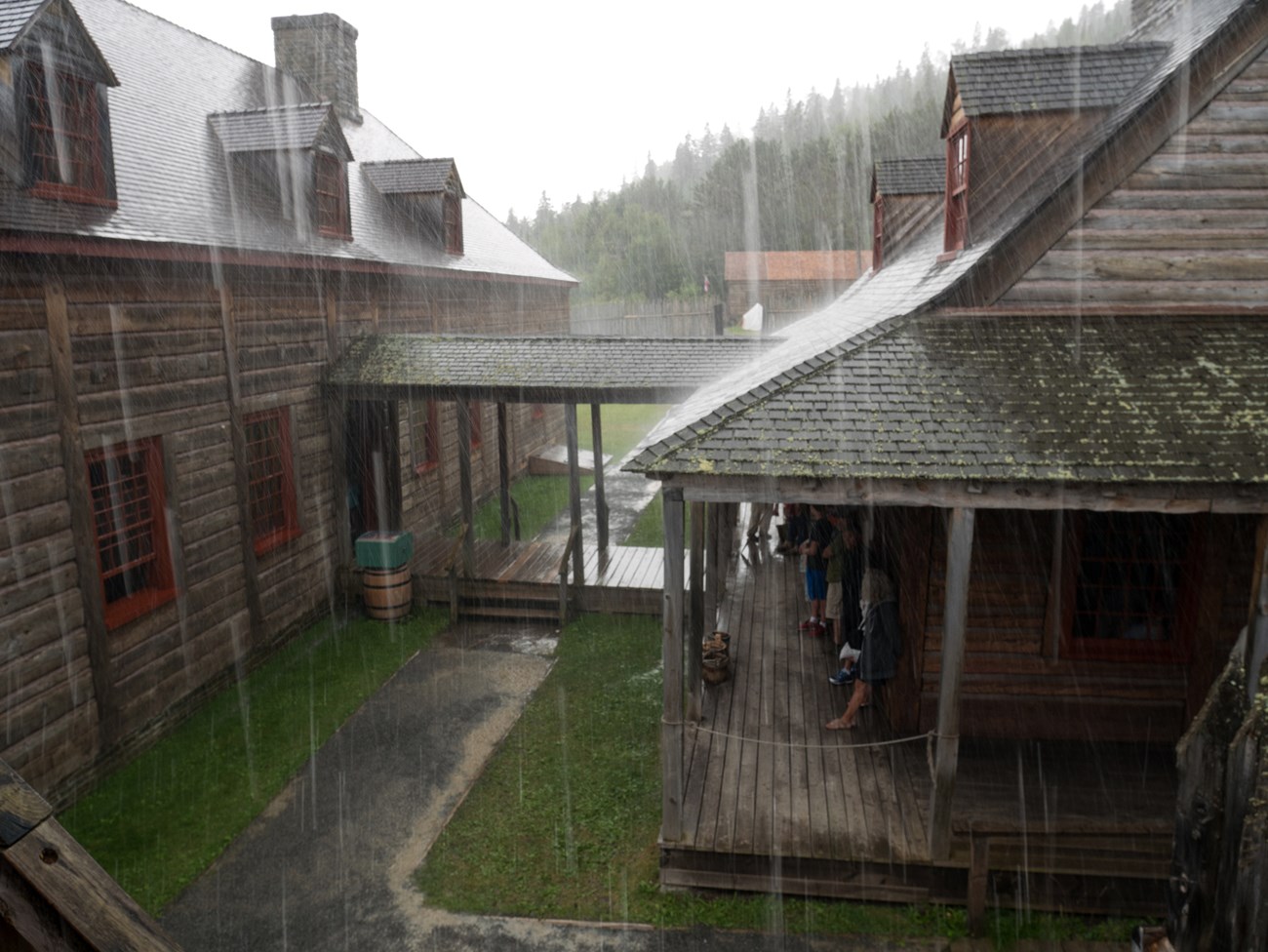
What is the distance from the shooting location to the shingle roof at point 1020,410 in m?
6.55

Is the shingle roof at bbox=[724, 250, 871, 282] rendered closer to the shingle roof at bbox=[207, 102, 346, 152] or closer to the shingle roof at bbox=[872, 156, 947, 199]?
the shingle roof at bbox=[872, 156, 947, 199]

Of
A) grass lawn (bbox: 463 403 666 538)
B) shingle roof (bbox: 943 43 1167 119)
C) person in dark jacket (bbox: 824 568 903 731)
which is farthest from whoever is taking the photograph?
grass lawn (bbox: 463 403 666 538)

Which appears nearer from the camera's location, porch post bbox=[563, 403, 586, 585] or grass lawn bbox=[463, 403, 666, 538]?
porch post bbox=[563, 403, 586, 585]

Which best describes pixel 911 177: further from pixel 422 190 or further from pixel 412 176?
pixel 412 176

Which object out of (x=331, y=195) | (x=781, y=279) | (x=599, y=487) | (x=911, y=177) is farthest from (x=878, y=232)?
(x=781, y=279)

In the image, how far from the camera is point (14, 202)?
27.1 feet

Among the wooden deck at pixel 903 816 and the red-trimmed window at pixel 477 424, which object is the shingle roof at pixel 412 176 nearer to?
the red-trimmed window at pixel 477 424

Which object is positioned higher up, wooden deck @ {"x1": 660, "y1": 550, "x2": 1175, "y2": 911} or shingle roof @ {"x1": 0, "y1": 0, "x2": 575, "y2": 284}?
shingle roof @ {"x1": 0, "y1": 0, "x2": 575, "y2": 284}

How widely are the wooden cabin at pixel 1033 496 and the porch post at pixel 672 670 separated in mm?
28

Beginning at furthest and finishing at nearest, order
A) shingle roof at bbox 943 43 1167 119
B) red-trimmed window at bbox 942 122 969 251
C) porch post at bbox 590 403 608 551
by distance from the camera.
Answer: porch post at bbox 590 403 608 551
red-trimmed window at bbox 942 122 969 251
shingle roof at bbox 943 43 1167 119

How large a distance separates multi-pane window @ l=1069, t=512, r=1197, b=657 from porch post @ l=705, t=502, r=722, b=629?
445 cm

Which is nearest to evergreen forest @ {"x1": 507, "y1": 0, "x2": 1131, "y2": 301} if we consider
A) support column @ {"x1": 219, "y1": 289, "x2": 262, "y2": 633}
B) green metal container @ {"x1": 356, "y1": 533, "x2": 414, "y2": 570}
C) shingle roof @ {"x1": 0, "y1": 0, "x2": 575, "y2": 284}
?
shingle roof @ {"x1": 0, "y1": 0, "x2": 575, "y2": 284}

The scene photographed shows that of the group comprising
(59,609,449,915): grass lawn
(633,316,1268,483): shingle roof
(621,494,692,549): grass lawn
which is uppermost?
(633,316,1268,483): shingle roof

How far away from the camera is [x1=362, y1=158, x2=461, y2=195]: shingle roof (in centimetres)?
1892
